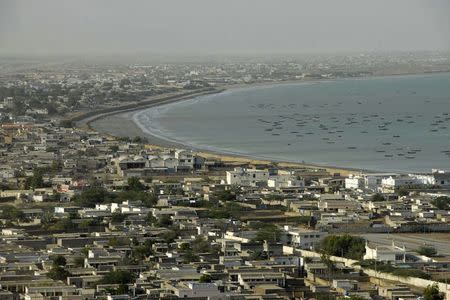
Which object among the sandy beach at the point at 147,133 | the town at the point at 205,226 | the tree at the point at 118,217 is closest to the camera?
the town at the point at 205,226

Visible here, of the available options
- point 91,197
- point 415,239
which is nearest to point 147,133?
point 91,197

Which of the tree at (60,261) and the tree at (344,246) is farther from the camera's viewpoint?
the tree at (344,246)

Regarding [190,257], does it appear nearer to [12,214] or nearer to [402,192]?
[12,214]

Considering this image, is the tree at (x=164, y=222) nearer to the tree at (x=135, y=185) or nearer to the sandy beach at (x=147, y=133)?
the tree at (x=135, y=185)

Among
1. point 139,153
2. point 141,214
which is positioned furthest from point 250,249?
point 139,153

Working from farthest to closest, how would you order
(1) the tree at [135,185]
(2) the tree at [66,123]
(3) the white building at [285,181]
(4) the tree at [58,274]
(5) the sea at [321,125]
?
(2) the tree at [66,123] → (5) the sea at [321,125] → (3) the white building at [285,181] → (1) the tree at [135,185] → (4) the tree at [58,274]

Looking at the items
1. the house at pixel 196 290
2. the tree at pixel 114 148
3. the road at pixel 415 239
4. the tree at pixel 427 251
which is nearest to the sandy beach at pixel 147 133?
the tree at pixel 114 148

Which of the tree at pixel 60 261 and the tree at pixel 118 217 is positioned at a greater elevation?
the tree at pixel 60 261
